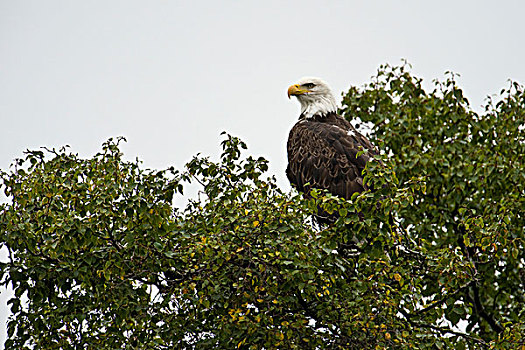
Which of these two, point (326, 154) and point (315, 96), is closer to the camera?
point (326, 154)

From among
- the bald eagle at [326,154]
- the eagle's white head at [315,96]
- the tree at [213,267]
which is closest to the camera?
the tree at [213,267]

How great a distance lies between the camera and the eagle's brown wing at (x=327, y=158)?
9.61 metres

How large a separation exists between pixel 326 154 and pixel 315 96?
5.21 feet

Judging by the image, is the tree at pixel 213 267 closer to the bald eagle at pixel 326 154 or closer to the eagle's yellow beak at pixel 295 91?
the bald eagle at pixel 326 154

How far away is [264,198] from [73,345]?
6.84 feet

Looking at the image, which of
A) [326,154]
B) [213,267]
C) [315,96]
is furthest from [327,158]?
[213,267]

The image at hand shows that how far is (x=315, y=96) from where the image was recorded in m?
11.1

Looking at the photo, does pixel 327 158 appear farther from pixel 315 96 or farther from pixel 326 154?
pixel 315 96

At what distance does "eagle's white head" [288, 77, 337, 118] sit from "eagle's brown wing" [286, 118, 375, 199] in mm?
619

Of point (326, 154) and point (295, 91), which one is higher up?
point (295, 91)

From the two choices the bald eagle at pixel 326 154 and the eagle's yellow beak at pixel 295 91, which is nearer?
the bald eagle at pixel 326 154

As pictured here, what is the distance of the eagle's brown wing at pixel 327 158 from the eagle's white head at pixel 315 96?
2.03 feet

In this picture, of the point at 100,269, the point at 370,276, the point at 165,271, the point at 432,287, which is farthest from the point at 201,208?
the point at 432,287

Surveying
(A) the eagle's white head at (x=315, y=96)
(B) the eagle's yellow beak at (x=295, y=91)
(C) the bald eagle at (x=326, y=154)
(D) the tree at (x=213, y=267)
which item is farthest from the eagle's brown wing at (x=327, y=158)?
(D) the tree at (x=213, y=267)
